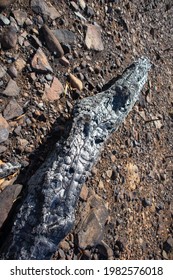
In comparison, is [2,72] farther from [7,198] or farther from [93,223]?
[93,223]

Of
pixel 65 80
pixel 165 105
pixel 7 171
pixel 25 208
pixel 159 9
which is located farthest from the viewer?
pixel 159 9

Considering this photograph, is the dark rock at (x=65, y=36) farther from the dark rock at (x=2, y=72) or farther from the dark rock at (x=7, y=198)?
the dark rock at (x=7, y=198)

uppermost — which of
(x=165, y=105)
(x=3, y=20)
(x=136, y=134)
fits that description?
(x=3, y=20)

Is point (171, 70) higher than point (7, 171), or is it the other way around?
point (7, 171)

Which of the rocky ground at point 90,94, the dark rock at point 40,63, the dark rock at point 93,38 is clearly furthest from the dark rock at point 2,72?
the dark rock at point 93,38

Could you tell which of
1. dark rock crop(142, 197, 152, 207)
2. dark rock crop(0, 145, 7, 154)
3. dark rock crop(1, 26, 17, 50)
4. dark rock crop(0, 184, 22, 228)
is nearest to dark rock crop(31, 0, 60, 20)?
dark rock crop(1, 26, 17, 50)

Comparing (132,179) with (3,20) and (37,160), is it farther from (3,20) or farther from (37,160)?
(3,20)

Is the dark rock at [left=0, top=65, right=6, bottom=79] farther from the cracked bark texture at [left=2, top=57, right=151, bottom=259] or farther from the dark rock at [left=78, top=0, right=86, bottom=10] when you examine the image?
the dark rock at [left=78, top=0, right=86, bottom=10]

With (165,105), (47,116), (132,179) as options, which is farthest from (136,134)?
(47,116)
